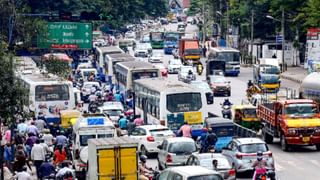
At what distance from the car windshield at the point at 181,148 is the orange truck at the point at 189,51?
62.2 metres

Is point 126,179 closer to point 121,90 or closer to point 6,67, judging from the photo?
point 6,67

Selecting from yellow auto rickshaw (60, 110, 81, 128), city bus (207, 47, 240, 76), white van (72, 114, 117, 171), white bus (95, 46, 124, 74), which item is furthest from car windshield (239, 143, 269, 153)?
city bus (207, 47, 240, 76)

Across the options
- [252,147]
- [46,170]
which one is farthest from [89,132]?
[252,147]

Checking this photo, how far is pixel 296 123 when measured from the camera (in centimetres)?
3700

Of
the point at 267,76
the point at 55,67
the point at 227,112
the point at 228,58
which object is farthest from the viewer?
the point at 228,58

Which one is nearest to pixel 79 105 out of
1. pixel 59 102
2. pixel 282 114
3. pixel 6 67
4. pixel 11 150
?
pixel 59 102

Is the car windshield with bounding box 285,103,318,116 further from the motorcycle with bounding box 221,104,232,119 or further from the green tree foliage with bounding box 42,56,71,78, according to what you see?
the green tree foliage with bounding box 42,56,71,78

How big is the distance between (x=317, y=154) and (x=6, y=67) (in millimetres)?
14997

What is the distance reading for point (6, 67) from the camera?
88.7 feet

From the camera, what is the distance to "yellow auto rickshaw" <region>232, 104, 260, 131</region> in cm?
4372

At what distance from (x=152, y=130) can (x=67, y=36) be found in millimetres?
20850

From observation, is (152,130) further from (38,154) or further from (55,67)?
(55,67)

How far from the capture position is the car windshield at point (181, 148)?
3238 centimetres

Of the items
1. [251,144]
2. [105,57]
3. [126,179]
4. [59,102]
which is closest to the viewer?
[126,179]
